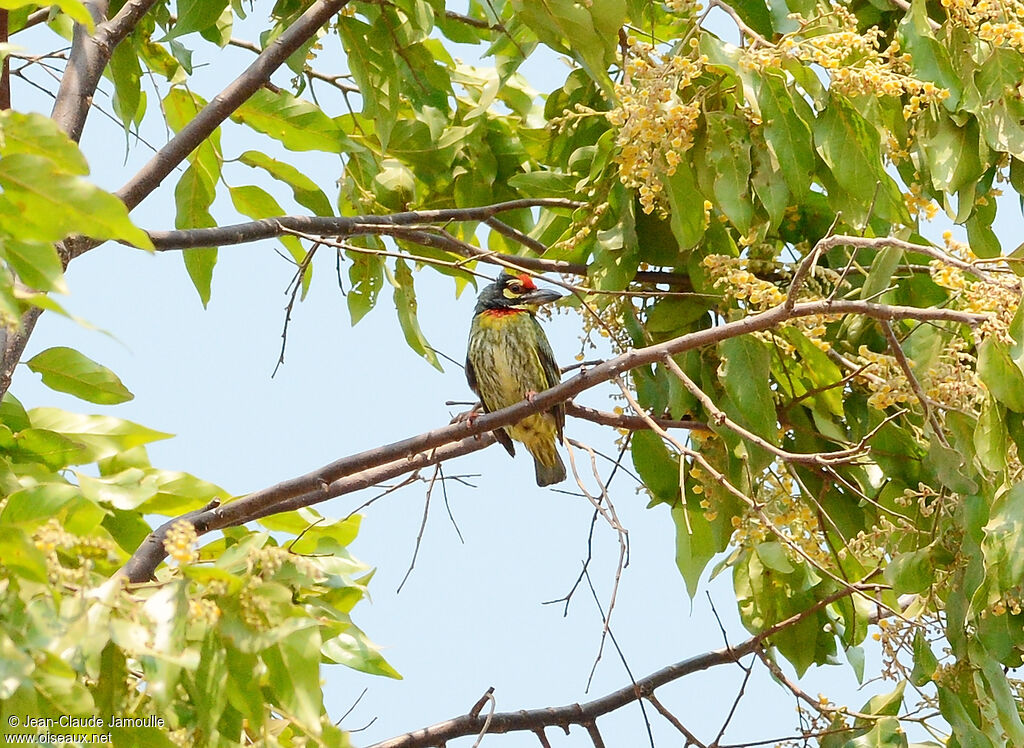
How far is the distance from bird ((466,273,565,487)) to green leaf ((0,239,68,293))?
3.23m

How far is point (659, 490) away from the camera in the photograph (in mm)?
3514

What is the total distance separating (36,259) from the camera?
5.58ft

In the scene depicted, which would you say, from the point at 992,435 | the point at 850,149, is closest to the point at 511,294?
the point at 850,149

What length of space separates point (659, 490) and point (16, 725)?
214 cm

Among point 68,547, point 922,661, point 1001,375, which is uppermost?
point 1001,375

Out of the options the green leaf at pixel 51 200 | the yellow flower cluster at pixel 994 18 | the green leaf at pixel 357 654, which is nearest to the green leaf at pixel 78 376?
the green leaf at pixel 357 654

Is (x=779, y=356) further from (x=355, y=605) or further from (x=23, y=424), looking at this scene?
(x=23, y=424)

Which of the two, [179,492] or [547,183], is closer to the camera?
[179,492]

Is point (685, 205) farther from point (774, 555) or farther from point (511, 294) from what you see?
point (511, 294)

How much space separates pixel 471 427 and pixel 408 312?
107cm

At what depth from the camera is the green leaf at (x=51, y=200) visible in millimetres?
1674

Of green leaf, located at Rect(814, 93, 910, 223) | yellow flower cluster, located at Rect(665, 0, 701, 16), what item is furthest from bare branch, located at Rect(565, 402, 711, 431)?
yellow flower cluster, located at Rect(665, 0, 701, 16)

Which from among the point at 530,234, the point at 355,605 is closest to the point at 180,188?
the point at 530,234

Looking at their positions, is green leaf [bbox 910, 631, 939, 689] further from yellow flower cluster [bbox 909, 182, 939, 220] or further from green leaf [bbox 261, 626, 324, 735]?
green leaf [bbox 261, 626, 324, 735]
